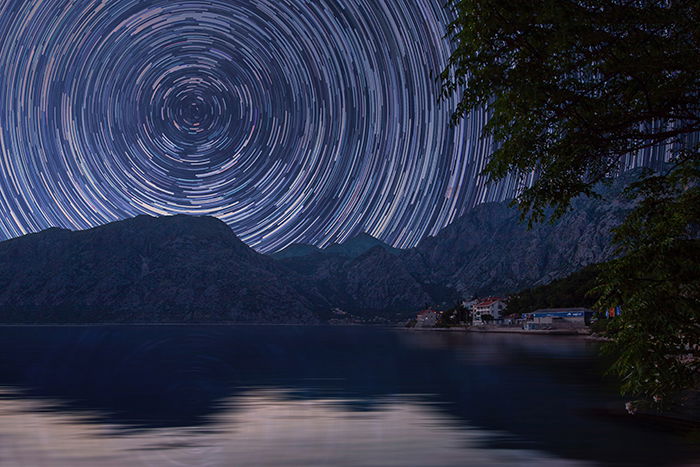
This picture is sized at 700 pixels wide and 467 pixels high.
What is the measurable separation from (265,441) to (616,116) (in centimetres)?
1758

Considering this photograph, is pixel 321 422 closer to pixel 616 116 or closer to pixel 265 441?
pixel 265 441

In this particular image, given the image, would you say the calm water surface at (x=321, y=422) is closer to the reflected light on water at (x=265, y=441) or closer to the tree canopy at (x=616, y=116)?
the reflected light on water at (x=265, y=441)

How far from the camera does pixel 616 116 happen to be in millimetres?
17391

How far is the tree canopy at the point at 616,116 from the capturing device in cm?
1577

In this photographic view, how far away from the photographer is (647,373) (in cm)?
1923

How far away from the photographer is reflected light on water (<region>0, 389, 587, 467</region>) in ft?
72.2

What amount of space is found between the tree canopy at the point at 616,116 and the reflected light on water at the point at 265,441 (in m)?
6.09

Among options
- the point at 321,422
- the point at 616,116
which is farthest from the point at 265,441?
the point at 616,116

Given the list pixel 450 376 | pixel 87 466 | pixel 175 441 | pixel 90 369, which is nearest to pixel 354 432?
pixel 175 441

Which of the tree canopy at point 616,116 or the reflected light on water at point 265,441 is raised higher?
the tree canopy at point 616,116

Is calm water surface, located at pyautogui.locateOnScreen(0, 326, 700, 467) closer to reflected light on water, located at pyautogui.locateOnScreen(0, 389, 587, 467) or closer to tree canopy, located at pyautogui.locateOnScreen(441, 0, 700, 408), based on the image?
reflected light on water, located at pyautogui.locateOnScreen(0, 389, 587, 467)

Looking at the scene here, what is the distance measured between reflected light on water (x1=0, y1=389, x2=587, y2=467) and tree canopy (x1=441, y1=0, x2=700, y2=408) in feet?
20.0

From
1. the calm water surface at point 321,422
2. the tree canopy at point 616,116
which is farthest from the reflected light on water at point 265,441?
the tree canopy at point 616,116

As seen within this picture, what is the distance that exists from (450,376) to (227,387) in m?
21.0
